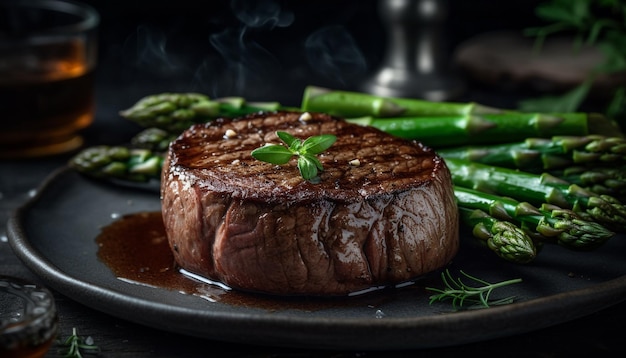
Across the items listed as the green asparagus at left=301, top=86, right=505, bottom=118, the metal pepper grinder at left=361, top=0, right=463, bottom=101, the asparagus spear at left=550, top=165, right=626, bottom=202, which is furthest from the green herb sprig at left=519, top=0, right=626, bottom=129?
the asparagus spear at left=550, top=165, right=626, bottom=202

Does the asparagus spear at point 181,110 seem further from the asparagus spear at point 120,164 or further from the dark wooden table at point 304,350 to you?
the dark wooden table at point 304,350

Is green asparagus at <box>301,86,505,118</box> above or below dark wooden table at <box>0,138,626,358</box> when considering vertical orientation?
above

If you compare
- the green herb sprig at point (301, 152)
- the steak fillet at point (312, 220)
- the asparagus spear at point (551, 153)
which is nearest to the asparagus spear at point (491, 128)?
the asparagus spear at point (551, 153)

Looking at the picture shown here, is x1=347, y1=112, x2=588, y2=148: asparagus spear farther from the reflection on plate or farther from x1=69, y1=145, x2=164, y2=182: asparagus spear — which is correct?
x1=69, y1=145, x2=164, y2=182: asparagus spear

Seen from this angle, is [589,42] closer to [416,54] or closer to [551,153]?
[416,54]

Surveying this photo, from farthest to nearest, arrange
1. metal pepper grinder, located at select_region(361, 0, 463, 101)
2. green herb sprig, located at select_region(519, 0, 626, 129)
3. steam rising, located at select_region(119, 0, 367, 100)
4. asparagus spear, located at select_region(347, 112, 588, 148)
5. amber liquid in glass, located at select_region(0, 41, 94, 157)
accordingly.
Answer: steam rising, located at select_region(119, 0, 367, 100)
metal pepper grinder, located at select_region(361, 0, 463, 101)
green herb sprig, located at select_region(519, 0, 626, 129)
amber liquid in glass, located at select_region(0, 41, 94, 157)
asparagus spear, located at select_region(347, 112, 588, 148)
